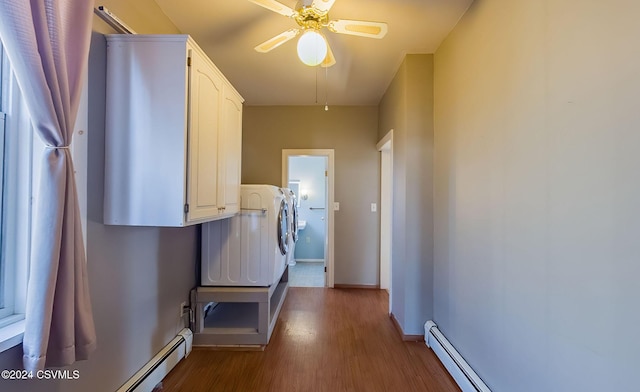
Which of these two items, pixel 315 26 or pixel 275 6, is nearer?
pixel 275 6

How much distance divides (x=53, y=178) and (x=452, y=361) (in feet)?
7.93

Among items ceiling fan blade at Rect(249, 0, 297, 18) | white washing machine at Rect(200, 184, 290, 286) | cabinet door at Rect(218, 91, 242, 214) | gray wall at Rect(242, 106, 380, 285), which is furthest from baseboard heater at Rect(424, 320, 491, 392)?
ceiling fan blade at Rect(249, 0, 297, 18)

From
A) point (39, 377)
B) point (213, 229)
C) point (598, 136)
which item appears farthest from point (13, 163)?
point (598, 136)

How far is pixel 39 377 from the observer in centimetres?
110

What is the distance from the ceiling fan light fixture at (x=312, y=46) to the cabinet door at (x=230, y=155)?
67 centimetres

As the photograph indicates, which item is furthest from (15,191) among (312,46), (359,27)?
(359,27)

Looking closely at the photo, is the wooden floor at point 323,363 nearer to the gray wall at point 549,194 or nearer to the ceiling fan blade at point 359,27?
the gray wall at point 549,194

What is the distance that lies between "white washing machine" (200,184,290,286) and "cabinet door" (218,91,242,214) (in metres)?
0.15

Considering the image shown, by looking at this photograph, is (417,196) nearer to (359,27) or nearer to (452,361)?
(452,361)

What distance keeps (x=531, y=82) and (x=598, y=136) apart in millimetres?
451

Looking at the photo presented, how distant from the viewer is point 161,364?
72.9 inches

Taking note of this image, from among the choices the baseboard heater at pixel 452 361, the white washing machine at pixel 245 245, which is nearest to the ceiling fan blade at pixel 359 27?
the white washing machine at pixel 245 245

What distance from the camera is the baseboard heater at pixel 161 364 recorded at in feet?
5.31

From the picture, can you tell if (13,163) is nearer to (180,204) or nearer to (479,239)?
(180,204)
